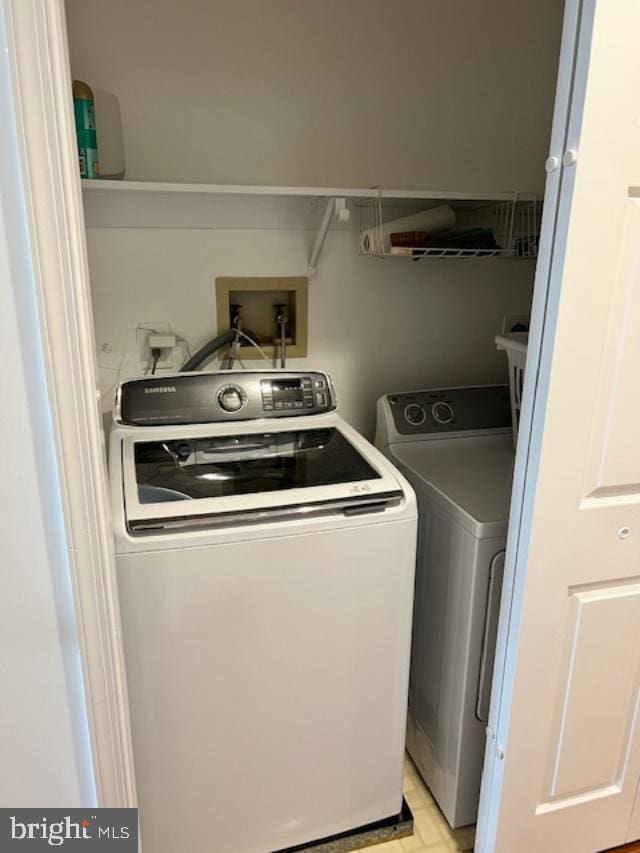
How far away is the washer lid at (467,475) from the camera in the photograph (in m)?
1.38

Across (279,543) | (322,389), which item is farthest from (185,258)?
(279,543)

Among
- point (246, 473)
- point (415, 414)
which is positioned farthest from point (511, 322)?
point (246, 473)

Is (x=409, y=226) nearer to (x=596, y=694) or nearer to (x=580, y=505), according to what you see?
(x=580, y=505)

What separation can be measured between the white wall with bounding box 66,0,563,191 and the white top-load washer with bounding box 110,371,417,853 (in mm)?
748

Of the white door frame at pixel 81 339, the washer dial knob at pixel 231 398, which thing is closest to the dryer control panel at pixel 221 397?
the washer dial knob at pixel 231 398

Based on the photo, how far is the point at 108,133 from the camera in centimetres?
157

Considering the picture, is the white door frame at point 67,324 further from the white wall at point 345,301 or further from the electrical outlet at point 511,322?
the electrical outlet at point 511,322

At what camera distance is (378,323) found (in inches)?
79.0

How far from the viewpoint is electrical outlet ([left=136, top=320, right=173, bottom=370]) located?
5.89ft

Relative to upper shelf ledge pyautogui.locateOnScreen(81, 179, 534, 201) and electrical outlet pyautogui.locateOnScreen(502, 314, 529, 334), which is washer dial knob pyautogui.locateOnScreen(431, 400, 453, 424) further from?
upper shelf ledge pyautogui.locateOnScreen(81, 179, 534, 201)

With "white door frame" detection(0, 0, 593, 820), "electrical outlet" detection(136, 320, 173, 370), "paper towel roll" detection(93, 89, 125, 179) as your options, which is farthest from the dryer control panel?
"white door frame" detection(0, 0, 593, 820)

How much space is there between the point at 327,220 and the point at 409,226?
0.84 ft

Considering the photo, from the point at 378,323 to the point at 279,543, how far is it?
1.01 m

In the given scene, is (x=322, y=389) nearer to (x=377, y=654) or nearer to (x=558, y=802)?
(x=377, y=654)
